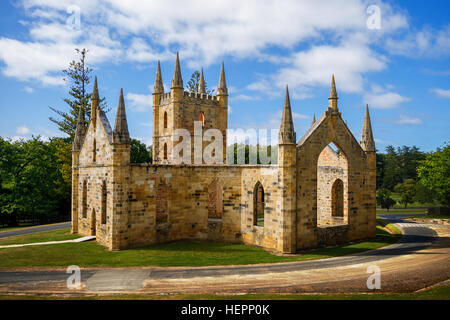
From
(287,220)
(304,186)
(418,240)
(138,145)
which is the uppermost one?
(138,145)

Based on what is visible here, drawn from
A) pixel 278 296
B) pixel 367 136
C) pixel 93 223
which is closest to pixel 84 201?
pixel 93 223

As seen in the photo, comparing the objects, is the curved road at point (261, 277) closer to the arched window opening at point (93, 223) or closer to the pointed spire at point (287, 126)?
the pointed spire at point (287, 126)

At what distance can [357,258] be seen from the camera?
2022 cm

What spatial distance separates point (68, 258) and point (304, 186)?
640 inches

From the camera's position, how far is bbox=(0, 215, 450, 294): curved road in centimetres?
1470

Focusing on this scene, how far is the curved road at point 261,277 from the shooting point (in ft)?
48.2

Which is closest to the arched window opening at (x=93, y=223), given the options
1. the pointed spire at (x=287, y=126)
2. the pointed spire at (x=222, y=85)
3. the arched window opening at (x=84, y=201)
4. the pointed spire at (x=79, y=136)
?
the arched window opening at (x=84, y=201)

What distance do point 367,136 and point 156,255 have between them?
19.6m

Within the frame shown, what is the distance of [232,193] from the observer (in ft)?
83.3

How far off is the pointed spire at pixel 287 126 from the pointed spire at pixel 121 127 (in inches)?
432

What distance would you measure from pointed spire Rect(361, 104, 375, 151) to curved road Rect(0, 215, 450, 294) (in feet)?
31.4
